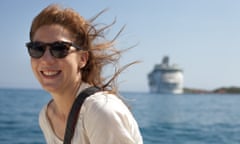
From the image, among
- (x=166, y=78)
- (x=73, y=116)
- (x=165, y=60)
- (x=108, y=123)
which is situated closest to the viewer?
(x=108, y=123)

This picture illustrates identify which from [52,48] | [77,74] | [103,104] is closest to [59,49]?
[52,48]

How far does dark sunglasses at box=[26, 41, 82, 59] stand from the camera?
1.60 metres

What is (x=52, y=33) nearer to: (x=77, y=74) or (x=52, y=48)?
(x=52, y=48)

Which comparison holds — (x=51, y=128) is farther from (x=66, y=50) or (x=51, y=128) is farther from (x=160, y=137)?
(x=160, y=137)

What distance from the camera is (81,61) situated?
5.71ft

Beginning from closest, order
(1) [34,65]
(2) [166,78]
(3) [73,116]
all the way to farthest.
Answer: (3) [73,116] → (1) [34,65] → (2) [166,78]

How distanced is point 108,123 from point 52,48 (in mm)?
397

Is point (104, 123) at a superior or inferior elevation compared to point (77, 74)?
inferior

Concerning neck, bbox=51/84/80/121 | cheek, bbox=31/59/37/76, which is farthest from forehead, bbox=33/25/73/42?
neck, bbox=51/84/80/121

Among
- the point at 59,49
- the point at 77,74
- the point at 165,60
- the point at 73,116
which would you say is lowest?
the point at 165,60

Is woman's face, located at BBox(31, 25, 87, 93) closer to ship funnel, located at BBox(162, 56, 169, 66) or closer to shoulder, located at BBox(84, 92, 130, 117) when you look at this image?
shoulder, located at BBox(84, 92, 130, 117)

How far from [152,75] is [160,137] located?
7385 centimetres

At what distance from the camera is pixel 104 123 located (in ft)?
4.70

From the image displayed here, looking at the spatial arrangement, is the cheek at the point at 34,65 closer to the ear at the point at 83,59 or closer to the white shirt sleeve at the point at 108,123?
the ear at the point at 83,59
